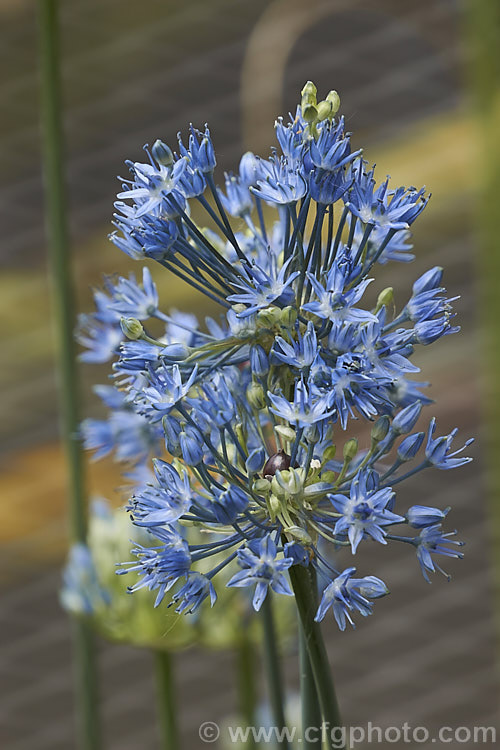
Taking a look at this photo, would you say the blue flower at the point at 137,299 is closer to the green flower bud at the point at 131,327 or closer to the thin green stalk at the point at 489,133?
the green flower bud at the point at 131,327

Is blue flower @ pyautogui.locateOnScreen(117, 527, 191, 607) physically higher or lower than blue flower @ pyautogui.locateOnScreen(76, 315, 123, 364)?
lower

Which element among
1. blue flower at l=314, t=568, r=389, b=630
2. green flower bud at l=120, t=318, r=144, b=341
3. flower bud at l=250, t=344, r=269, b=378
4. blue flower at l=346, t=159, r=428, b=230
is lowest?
blue flower at l=314, t=568, r=389, b=630

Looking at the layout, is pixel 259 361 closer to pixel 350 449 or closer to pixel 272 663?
pixel 350 449

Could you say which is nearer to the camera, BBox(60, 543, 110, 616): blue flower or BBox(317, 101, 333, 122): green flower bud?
BBox(317, 101, 333, 122): green flower bud

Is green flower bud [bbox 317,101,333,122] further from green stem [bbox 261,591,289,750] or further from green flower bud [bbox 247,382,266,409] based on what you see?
green stem [bbox 261,591,289,750]

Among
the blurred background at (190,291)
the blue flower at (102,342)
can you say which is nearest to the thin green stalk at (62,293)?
the blue flower at (102,342)

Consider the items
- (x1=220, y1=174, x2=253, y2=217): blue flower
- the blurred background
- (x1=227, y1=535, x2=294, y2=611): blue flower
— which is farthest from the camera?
the blurred background

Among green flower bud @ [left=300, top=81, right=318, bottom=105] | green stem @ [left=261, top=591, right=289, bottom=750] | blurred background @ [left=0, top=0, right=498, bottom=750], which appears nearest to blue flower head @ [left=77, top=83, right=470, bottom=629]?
green flower bud @ [left=300, top=81, right=318, bottom=105]

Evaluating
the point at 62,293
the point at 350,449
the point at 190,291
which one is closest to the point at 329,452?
the point at 350,449
